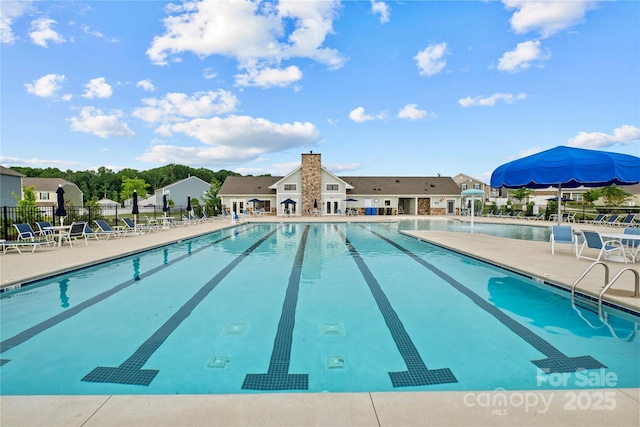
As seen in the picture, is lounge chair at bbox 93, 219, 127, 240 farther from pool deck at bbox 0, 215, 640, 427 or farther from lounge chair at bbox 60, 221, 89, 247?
pool deck at bbox 0, 215, 640, 427

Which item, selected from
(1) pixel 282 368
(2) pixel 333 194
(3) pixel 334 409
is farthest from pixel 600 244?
(2) pixel 333 194

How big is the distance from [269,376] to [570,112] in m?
21.3

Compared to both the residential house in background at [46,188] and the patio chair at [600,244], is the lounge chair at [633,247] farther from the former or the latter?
the residential house in background at [46,188]

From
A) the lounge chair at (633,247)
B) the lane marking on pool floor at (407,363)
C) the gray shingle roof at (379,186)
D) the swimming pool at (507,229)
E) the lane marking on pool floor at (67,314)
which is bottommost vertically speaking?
the lane marking on pool floor at (407,363)

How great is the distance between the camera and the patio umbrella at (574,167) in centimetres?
833

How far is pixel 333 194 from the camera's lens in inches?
1325

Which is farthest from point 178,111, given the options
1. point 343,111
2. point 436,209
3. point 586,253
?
point 436,209

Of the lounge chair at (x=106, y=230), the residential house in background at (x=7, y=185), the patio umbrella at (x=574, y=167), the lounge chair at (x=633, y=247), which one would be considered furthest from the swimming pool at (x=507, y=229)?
the residential house in background at (x=7, y=185)

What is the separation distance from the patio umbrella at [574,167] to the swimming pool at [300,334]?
11.3 ft

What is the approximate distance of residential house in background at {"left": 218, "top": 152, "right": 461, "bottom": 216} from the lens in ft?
109

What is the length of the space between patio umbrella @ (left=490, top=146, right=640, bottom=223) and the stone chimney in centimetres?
2391

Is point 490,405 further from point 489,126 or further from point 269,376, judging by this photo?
point 489,126

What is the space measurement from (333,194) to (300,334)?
29.4 meters

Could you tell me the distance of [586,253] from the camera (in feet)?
32.4
